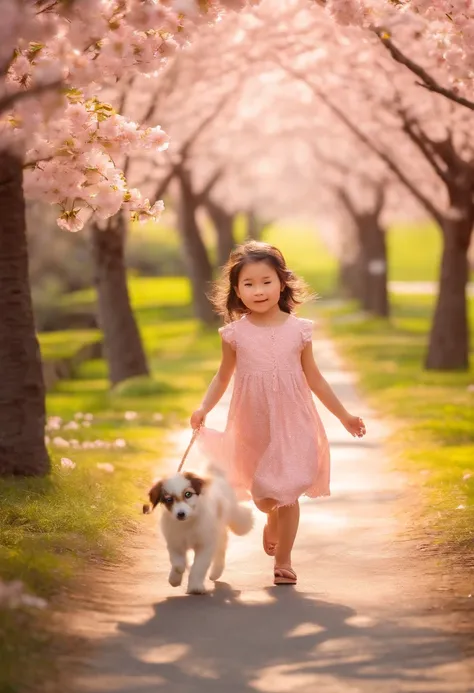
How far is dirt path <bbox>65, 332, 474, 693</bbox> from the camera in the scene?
18.4 ft

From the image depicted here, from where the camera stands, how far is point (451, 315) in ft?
74.4

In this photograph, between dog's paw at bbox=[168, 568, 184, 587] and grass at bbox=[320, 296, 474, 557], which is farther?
grass at bbox=[320, 296, 474, 557]

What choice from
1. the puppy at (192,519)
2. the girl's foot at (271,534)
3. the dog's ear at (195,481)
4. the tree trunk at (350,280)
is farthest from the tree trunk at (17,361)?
the tree trunk at (350,280)

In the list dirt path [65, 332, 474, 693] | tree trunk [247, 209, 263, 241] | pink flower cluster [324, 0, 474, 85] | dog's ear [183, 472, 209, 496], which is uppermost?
tree trunk [247, 209, 263, 241]

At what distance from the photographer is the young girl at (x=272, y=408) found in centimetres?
772

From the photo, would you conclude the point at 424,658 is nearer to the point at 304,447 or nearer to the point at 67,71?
the point at 304,447

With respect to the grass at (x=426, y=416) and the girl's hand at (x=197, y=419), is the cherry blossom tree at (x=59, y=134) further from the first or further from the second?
the grass at (x=426, y=416)

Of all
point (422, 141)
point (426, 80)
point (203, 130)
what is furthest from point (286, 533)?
point (203, 130)

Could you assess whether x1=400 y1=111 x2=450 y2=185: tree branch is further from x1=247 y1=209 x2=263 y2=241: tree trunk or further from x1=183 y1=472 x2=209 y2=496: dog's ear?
x1=247 y1=209 x2=263 y2=241: tree trunk

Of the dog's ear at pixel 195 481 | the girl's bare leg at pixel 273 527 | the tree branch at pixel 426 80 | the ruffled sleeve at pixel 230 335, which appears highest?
the tree branch at pixel 426 80

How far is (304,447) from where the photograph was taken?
7777mm

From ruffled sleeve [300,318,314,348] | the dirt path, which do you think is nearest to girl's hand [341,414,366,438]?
ruffled sleeve [300,318,314,348]

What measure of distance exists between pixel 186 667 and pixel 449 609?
1802mm

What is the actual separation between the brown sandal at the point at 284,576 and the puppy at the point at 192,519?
0.47 meters
